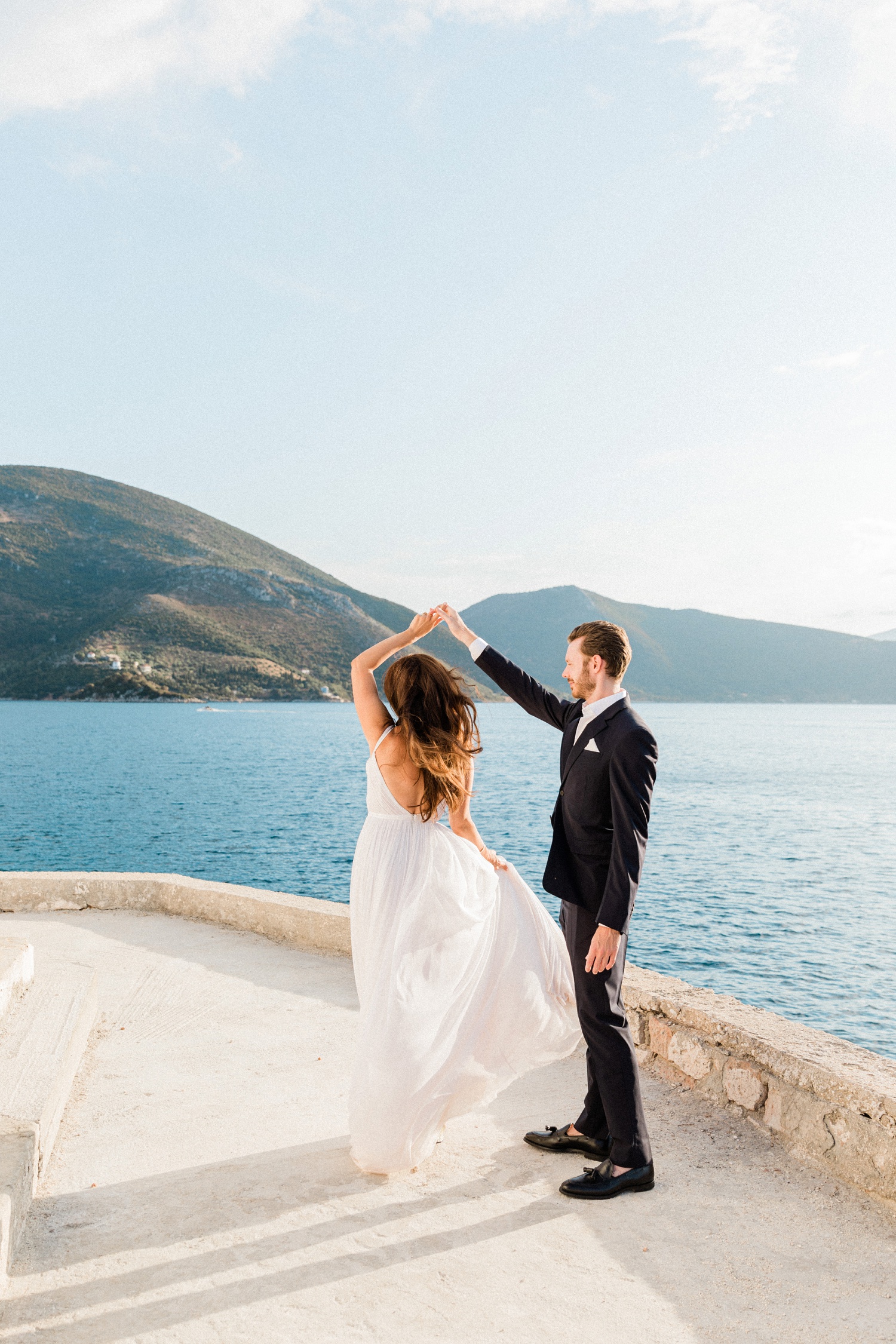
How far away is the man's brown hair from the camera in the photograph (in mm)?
3299

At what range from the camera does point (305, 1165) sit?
127 inches

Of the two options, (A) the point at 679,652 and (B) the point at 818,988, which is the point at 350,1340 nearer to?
(B) the point at 818,988

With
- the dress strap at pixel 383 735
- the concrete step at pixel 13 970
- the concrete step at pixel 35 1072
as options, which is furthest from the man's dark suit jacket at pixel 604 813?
the concrete step at pixel 13 970

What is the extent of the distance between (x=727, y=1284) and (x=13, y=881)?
20.5 ft

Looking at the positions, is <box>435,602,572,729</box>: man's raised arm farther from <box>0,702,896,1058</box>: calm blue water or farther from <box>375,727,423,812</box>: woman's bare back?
<box>0,702,896,1058</box>: calm blue water

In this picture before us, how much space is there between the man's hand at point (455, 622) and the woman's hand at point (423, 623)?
17mm

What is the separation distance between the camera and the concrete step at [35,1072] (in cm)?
269

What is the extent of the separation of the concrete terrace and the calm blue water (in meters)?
11.3

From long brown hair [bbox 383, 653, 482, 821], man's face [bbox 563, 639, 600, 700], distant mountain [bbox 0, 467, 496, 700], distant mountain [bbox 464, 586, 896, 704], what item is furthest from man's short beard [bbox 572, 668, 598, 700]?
distant mountain [bbox 464, 586, 896, 704]

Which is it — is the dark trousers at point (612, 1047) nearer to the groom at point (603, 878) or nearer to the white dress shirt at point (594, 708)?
the groom at point (603, 878)

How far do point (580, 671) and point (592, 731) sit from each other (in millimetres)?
239

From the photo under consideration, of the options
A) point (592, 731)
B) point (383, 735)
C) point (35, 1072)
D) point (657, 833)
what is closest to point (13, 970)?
point (35, 1072)

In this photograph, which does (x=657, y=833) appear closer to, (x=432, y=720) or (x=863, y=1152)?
(x=863, y=1152)

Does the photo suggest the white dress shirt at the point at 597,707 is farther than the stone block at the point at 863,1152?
Yes
